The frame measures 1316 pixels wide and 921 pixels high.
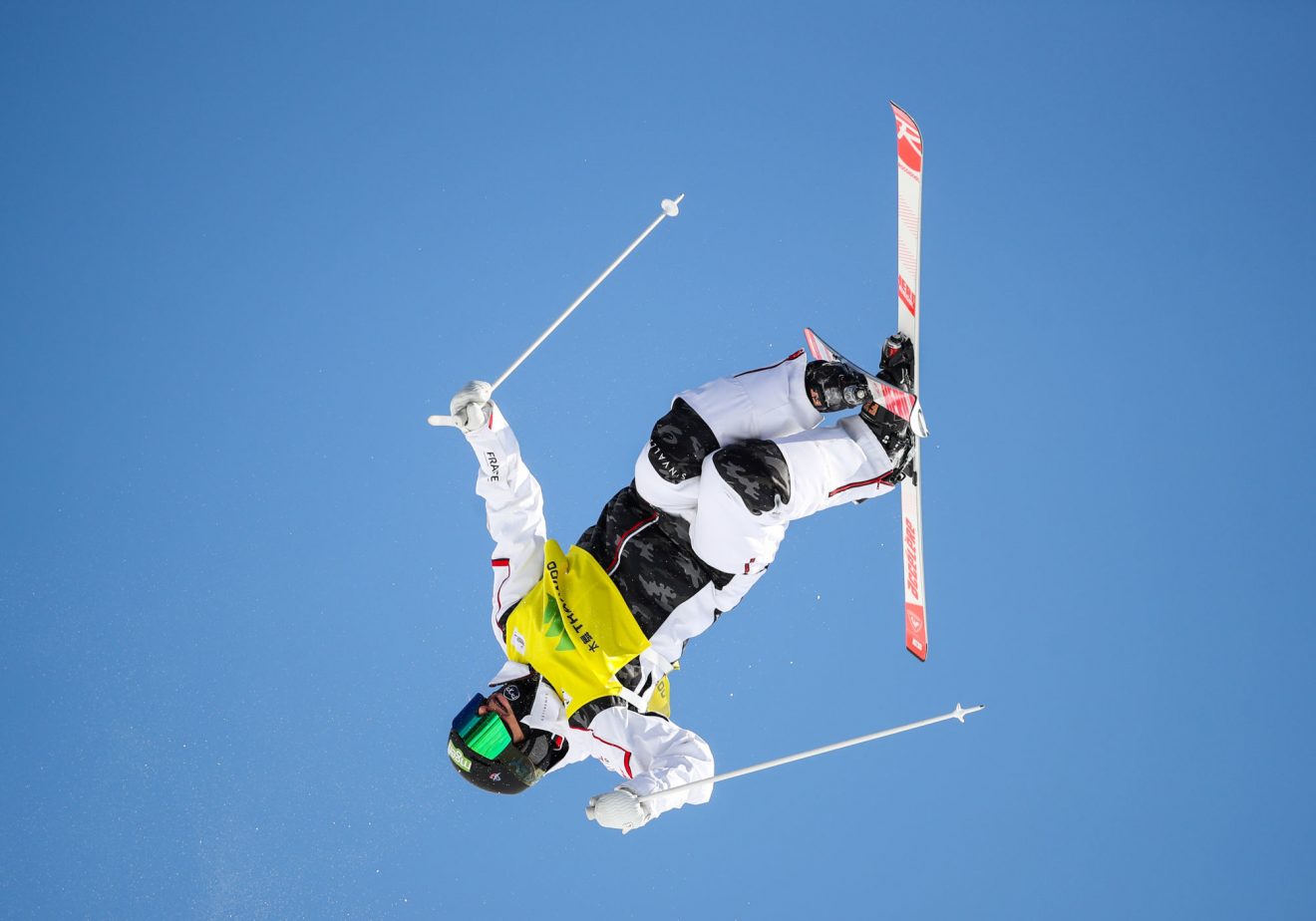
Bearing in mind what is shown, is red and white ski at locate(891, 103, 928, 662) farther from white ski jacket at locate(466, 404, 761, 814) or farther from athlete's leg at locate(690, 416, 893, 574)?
white ski jacket at locate(466, 404, 761, 814)

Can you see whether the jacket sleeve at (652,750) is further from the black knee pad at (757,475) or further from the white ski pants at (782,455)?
the black knee pad at (757,475)

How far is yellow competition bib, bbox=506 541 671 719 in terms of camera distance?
3732 millimetres

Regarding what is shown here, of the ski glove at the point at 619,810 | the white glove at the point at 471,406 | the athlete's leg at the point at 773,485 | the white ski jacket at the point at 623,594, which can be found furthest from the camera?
the white ski jacket at the point at 623,594

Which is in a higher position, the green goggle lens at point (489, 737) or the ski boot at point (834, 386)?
the ski boot at point (834, 386)

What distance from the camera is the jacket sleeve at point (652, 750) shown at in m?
3.55

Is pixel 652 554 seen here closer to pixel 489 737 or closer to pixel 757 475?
pixel 757 475

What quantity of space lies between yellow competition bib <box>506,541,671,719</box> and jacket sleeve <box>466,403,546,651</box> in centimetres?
7

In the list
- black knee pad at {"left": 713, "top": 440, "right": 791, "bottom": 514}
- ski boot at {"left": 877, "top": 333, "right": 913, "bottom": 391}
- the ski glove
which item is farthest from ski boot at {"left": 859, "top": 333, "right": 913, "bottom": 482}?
the ski glove

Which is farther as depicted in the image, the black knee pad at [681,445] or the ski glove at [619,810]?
the black knee pad at [681,445]

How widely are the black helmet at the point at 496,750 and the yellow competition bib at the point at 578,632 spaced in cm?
12

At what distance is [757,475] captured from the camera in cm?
342

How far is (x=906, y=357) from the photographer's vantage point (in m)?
3.62

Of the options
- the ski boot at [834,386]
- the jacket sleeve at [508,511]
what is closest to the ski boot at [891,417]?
the ski boot at [834,386]

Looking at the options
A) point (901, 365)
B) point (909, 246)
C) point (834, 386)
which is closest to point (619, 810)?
point (834, 386)
